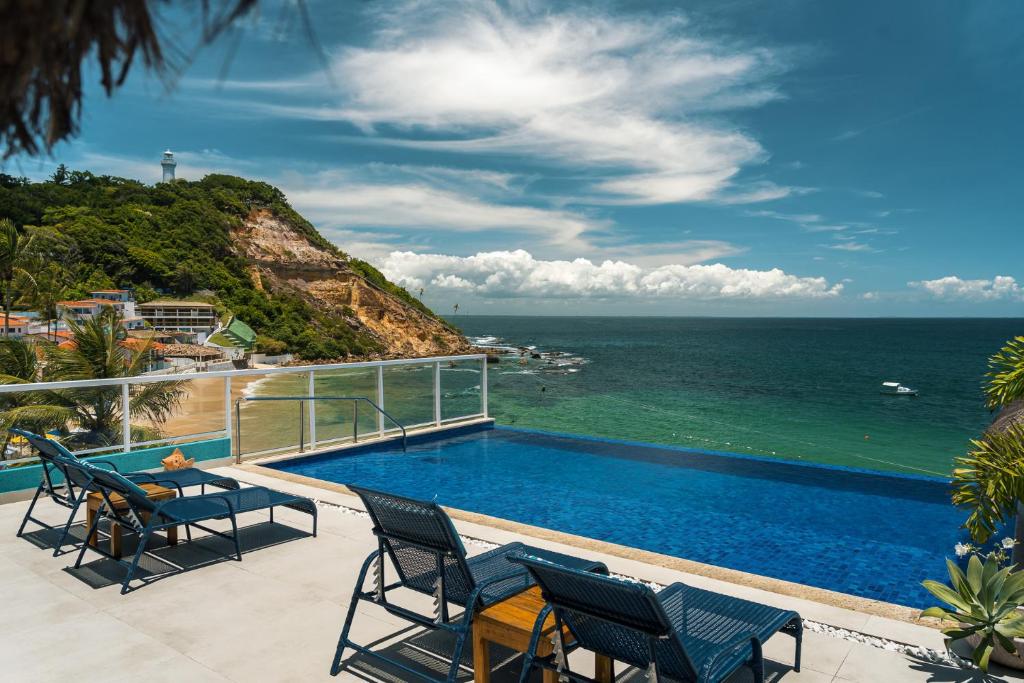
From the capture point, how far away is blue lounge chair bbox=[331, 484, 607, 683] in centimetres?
295

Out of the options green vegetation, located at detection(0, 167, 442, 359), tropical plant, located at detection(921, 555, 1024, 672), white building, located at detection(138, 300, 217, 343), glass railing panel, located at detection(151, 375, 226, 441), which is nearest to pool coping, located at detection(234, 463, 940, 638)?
tropical plant, located at detection(921, 555, 1024, 672)

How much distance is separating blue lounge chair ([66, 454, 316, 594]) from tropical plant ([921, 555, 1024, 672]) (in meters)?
4.17

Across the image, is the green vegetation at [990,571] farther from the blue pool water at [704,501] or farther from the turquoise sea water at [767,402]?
the turquoise sea water at [767,402]

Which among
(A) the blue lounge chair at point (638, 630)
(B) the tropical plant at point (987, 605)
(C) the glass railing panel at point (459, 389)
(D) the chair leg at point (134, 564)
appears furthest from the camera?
(C) the glass railing panel at point (459, 389)

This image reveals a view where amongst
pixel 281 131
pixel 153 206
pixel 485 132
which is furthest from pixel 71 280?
pixel 485 132

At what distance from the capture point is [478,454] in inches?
381

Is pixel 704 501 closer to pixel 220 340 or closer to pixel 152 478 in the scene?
pixel 152 478

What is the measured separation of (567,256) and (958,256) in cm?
Answer: 5634

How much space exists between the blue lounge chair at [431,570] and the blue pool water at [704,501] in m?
3.09

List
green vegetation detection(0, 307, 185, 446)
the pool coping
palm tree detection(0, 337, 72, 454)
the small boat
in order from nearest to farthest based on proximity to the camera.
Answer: the pool coping
palm tree detection(0, 337, 72, 454)
green vegetation detection(0, 307, 185, 446)
the small boat

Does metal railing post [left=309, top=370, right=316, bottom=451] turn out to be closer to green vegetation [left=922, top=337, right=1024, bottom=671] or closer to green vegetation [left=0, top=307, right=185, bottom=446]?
green vegetation [left=0, top=307, right=185, bottom=446]

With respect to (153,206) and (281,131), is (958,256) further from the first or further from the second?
(153,206)

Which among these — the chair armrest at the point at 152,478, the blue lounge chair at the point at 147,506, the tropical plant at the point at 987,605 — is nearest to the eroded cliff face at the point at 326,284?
the chair armrest at the point at 152,478

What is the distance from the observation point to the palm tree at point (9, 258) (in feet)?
94.2
